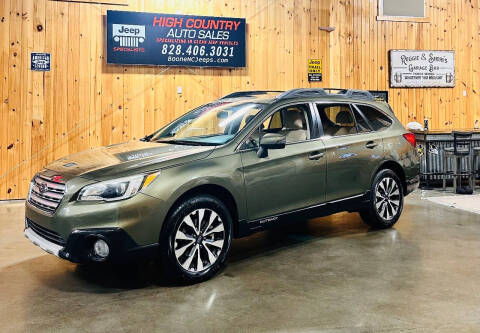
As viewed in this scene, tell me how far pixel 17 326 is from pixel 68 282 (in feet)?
2.77

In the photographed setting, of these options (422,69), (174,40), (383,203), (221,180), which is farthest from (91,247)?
(422,69)

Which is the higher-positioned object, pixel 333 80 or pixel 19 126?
pixel 333 80

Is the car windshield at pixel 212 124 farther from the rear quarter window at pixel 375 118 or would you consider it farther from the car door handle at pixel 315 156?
the rear quarter window at pixel 375 118

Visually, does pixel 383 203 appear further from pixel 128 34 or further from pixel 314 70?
pixel 128 34

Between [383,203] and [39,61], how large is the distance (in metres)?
5.46

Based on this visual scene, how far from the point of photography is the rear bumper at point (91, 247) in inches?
135

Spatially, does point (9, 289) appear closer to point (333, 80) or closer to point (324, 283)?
point (324, 283)

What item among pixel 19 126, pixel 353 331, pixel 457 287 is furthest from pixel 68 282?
pixel 19 126

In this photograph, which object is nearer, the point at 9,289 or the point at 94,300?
the point at 94,300

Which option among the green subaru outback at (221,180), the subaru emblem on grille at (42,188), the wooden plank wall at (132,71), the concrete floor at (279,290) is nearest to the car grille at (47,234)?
the green subaru outback at (221,180)

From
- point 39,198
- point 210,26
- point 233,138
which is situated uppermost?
point 210,26

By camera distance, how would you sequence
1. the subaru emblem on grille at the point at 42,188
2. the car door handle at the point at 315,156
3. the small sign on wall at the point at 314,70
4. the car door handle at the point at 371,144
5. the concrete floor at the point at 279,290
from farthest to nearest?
the small sign on wall at the point at 314,70 → the car door handle at the point at 371,144 → the car door handle at the point at 315,156 → the subaru emblem on grille at the point at 42,188 → the concrete floor at the point at 279,290

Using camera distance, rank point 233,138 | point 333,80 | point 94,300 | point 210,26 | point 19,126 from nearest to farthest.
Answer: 1. point 94,300
2. point 233,138
3. point 19,126
4. point 210,26
5. point 333,80

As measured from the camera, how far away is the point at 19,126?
7.72 meters
